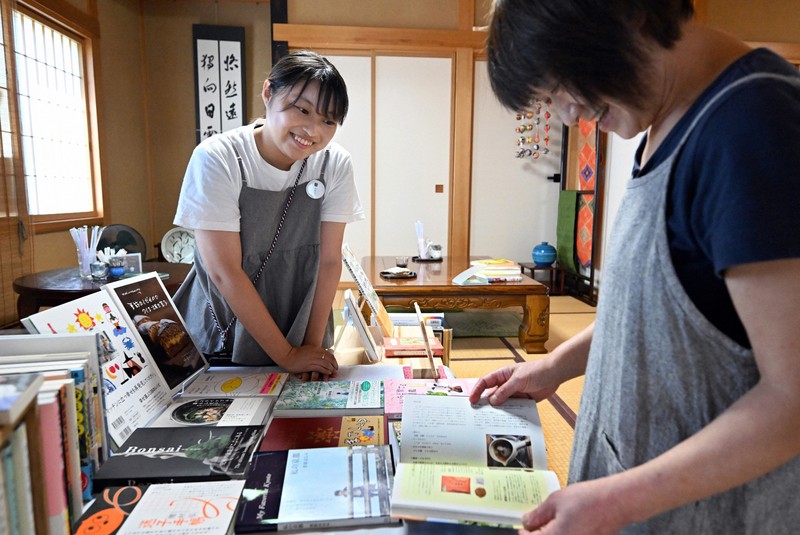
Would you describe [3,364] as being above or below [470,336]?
above

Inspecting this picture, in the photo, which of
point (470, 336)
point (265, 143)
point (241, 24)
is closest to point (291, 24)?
point (241, 24)

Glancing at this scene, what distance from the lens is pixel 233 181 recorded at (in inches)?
43.7

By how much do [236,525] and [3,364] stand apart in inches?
14.7

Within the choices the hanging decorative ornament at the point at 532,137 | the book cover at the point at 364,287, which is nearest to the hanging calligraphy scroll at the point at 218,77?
the hanging decorative ornament at the point at 532,137

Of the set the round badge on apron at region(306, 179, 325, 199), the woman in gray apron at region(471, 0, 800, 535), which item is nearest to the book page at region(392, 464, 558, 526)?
the woman in gray apron at region(471, 0, 800, 535)

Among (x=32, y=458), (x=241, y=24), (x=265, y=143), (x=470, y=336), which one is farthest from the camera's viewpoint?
(x=241, y=24)

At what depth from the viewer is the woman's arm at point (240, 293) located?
1.07 metres

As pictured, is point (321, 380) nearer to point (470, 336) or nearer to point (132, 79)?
point (470, 336)

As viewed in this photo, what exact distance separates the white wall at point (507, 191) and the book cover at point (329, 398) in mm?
4099

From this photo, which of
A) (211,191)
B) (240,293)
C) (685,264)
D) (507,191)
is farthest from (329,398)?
(507,191)

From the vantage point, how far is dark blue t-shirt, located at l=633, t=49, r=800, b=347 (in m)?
0.40

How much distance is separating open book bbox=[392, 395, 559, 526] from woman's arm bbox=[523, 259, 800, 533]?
0.51 feet

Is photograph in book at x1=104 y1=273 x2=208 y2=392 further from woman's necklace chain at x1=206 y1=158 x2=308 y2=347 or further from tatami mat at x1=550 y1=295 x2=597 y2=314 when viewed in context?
tatami mat at x1=550 y1=295 x2=597 y2=314

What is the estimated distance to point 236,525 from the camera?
0.65 m
